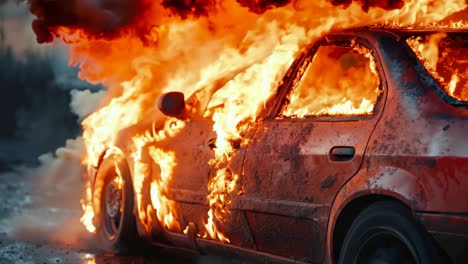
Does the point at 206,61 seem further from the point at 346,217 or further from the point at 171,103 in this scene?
the point at 346,217

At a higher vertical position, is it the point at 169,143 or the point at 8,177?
the point at 169,143

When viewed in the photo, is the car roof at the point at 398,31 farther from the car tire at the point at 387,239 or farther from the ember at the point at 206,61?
the car tire at the point at 387,239

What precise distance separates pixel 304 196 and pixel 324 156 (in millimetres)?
287

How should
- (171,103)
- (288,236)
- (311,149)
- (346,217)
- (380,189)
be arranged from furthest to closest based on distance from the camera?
(171,103) < (288,236) < (311,149) < (346,217) < (380,189)

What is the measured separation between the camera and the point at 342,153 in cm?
638

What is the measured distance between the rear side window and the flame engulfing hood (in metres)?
3.31

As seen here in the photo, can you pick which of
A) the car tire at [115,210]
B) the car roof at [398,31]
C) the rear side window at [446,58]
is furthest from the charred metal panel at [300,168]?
the car tire at [115,210]

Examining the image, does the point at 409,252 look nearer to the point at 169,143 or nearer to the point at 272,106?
the point at 272,106

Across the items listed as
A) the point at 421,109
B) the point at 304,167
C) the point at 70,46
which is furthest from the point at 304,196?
the point at 70,46

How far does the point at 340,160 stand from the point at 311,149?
30 cm

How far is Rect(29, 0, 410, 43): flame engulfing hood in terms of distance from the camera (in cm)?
981

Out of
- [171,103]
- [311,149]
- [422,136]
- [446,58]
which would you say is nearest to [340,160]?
[311,149]

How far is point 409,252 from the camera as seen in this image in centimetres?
586

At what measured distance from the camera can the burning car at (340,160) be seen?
567cm
